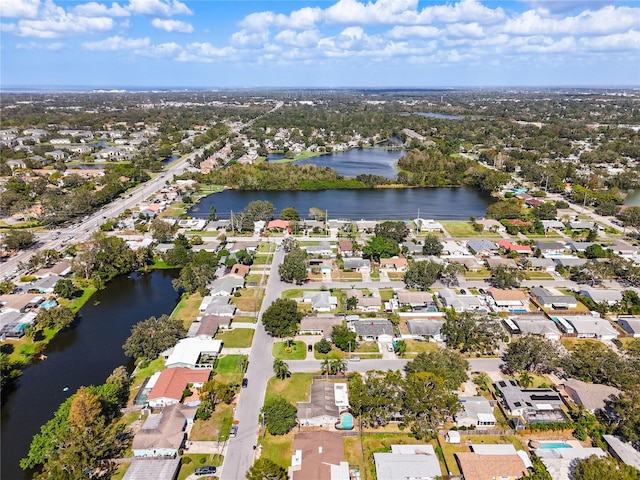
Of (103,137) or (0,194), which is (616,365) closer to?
(0,194)

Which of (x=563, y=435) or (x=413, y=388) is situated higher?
(x=413, y=388)

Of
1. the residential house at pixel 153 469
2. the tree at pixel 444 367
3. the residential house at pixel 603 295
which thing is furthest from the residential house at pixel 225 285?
the residential house at pixel 603 295

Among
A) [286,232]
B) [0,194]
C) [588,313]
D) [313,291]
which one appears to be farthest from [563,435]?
[0,194]

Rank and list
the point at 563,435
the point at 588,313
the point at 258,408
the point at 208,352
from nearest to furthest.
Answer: the point at 563,435, the point at 258,408, the point at 208,352, the point at 588,313

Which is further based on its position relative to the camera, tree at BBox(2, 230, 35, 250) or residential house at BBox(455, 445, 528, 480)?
tree at BBox(2, 230, 35, 250)

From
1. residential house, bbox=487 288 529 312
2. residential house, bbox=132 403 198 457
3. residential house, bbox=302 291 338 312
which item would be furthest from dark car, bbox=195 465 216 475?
residential house, bbox=487 288 529 312

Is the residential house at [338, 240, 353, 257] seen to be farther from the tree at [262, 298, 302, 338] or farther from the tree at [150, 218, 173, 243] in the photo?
the tree at [150, 218, 173, 243]

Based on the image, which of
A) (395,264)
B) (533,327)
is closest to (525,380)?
(533,327)
